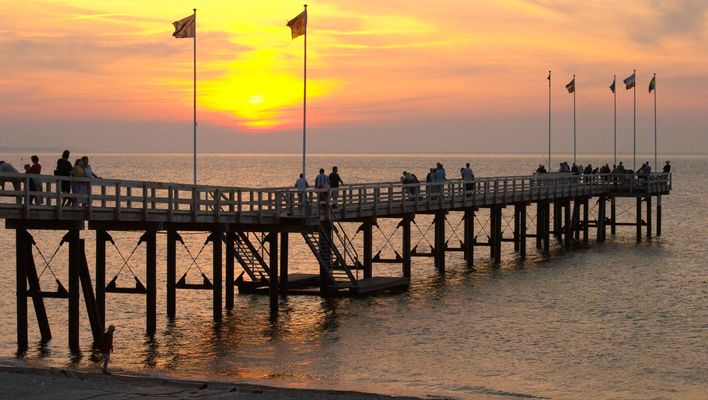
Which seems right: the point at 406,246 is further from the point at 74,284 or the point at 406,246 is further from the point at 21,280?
the point at 21,280

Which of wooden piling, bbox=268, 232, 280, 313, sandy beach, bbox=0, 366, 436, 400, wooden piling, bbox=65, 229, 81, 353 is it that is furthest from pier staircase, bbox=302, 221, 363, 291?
sandy beach, bbox=0, 366, 436, 400

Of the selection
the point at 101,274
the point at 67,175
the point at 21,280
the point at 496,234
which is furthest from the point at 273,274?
the point at 496,234

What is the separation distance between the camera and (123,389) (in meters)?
22.9

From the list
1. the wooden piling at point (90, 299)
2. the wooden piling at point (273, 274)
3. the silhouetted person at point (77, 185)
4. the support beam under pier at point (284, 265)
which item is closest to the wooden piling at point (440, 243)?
the support beam under pier at point (284, 265)

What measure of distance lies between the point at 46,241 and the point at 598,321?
1740 inches

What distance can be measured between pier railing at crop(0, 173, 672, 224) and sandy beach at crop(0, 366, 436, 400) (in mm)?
4310

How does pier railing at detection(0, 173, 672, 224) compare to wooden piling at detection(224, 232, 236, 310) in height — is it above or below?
above

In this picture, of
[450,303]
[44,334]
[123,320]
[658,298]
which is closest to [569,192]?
[658,298]

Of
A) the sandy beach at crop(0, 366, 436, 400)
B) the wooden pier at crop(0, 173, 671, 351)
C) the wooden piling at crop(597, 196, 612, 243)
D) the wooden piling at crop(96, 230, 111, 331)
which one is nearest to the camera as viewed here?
the sandy beach at crop(0, 366, 436, 400)

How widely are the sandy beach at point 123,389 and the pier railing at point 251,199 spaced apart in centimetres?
Result: 431

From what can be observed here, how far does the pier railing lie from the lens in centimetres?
2762

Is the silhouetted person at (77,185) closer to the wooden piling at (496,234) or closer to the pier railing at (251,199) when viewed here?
the pier railing at (251,199)

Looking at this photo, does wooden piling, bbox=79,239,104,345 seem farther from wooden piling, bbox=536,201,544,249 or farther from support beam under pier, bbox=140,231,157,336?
wooden piling, bbox=536,201,544,249

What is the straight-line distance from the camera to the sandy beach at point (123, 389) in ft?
73.1
